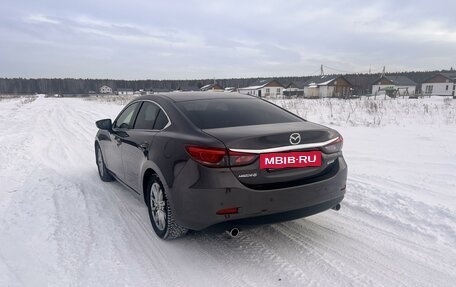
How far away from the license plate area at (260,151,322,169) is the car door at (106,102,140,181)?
2214mm

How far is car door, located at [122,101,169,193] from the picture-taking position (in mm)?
3639

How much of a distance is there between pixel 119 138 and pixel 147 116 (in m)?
0.76

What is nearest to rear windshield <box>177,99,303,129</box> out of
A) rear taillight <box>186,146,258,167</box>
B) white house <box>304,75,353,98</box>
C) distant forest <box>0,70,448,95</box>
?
rear taillight <box>186,146,258,167</box>

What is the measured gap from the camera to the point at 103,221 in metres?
3.90

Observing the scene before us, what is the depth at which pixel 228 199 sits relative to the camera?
273 centimetres

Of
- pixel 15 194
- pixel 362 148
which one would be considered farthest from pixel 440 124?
pixel 15 194

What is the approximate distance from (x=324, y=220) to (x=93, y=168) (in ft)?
15.1

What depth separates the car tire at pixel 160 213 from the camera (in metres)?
3.24

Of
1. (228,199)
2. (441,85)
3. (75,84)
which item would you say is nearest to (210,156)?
(228,199)

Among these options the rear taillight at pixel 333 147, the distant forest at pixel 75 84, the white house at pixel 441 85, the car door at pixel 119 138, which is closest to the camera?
the rear taillight at pixel 333 147

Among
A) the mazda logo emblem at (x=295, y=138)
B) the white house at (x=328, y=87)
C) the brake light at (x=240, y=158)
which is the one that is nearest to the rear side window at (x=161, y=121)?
the brake light at (x=240, y=158)

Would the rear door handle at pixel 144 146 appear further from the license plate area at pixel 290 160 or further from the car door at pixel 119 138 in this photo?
the license plate area at pixel 290 160

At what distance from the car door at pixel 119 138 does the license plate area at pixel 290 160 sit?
2214 mm

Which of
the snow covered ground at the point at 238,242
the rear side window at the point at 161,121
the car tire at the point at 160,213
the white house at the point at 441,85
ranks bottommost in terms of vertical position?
the snow covered ground at the point at 238,242
